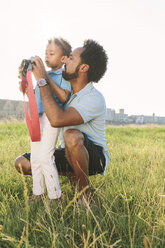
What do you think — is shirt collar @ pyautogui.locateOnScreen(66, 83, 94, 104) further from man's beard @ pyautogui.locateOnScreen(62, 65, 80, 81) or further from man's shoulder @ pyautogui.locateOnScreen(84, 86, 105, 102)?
man's beard @ pyautogui.locateOnScreen(62, 65, 80, 81)

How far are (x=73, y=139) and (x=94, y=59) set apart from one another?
854 mm

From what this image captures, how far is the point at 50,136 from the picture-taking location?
2115mm

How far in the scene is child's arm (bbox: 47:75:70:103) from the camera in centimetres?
215

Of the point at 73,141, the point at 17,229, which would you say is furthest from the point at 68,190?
the point at 17,229

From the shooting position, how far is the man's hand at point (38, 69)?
6.72 feet

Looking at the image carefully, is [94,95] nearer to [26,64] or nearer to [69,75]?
[69,75]

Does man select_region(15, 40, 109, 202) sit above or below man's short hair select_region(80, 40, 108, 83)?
below

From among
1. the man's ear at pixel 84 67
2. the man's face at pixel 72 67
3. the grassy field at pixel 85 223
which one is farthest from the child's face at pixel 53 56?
the grassy field at pixel 85 223

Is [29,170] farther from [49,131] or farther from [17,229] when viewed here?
[17,229]

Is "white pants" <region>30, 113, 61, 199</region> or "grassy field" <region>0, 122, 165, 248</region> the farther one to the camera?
"white pants" <region>30, 113, 61, 199</region>

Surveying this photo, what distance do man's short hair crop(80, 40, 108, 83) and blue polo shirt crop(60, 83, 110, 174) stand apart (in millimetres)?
114

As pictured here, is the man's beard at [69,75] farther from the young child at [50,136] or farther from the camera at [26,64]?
the camera at [26,64]

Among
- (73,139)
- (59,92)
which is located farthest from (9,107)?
(73,139)

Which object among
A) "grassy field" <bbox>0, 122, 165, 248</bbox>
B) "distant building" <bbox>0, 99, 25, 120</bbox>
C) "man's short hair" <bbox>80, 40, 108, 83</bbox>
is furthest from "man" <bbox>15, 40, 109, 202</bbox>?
"distant building" <bbox>0, 99, 25, 120</bbox>
